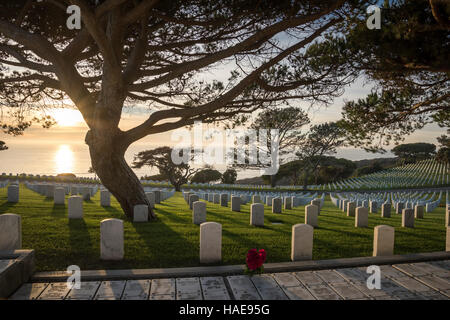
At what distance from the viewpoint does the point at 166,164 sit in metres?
29.9

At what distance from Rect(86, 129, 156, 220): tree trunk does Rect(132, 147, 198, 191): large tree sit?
21534 mm

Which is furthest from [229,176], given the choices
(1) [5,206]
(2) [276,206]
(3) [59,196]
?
(1) [5,206]

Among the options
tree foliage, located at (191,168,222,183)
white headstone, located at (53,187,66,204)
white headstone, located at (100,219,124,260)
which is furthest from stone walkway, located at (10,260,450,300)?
tree foliage, located at (191,168,222,183)

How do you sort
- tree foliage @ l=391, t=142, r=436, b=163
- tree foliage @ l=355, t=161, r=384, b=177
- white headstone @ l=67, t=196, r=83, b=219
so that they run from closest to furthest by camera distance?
white headstone @ l=67, t=196, r=83, b=219
tree foliage @ l=355, t=161, r=384, b=177
tree foliage @ l=391, t=142, r=436, b=163

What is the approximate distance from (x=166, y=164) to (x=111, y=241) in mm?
25471

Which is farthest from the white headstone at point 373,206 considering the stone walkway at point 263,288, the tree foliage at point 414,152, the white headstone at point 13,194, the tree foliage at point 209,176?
the tree foliage at point 414,152

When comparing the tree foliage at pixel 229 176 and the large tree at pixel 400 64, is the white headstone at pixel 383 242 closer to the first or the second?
the large tree at pixel 400 64

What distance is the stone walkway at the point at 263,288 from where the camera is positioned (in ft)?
11.4

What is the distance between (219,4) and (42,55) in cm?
452

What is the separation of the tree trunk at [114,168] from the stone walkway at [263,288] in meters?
4.14

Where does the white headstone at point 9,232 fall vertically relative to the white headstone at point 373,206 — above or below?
above

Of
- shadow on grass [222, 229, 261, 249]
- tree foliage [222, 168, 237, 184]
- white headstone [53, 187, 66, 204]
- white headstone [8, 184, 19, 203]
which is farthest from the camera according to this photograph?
tree foliage [222, 168, 237, 184]

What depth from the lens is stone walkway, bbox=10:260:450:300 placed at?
11.4 ft

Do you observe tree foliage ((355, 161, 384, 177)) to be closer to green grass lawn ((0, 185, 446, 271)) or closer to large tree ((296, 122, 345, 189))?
large tree ((296, 122, 345, 189))
